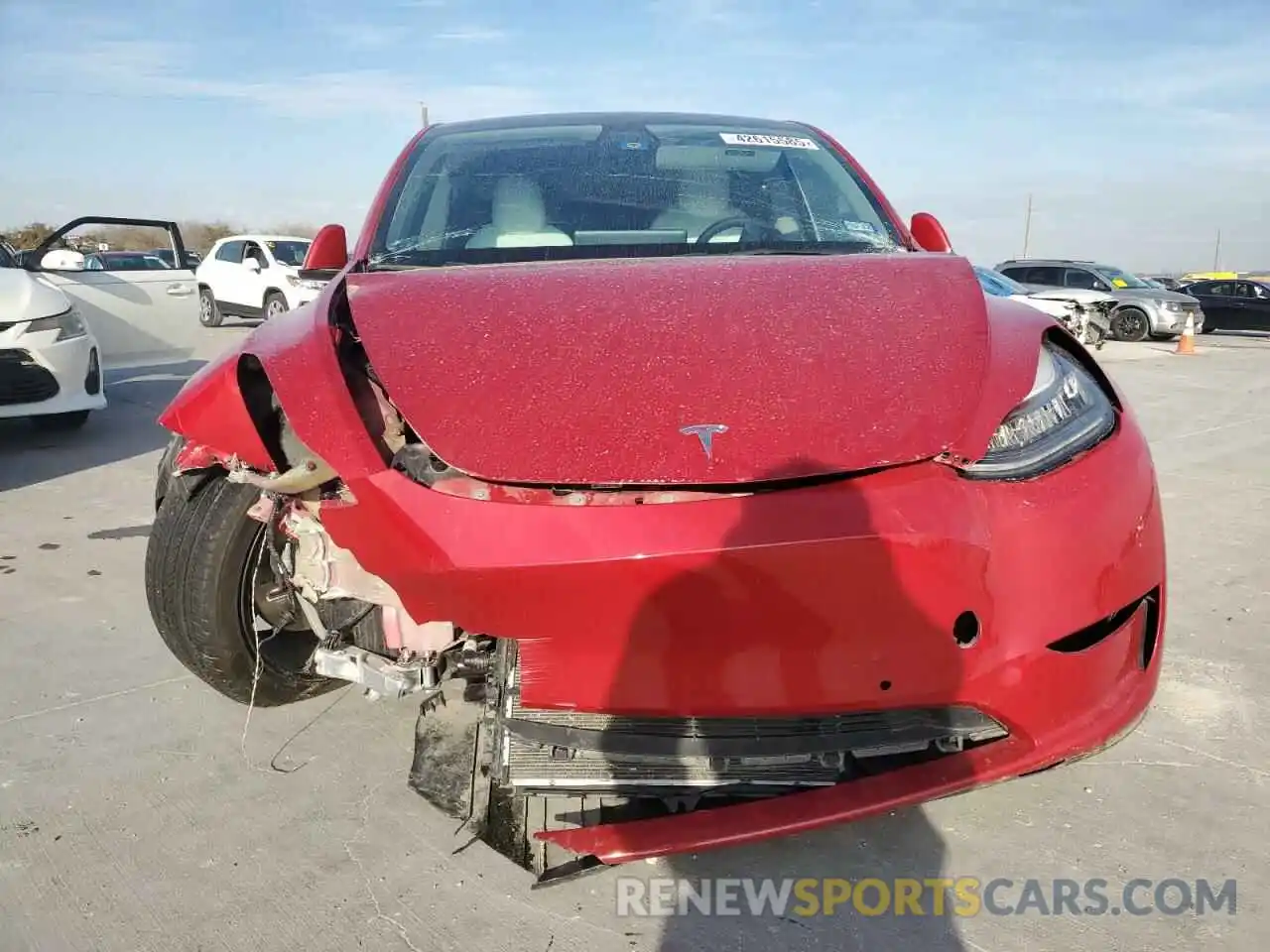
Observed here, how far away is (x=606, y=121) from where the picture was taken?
3.30 m

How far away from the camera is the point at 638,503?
5.39 ft

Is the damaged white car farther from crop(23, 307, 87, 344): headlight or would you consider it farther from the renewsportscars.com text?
the renewsportscars.com text

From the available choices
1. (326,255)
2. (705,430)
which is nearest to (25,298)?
(326,255)

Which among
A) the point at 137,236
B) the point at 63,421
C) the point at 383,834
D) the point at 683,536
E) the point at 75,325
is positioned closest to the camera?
the point at 683,536

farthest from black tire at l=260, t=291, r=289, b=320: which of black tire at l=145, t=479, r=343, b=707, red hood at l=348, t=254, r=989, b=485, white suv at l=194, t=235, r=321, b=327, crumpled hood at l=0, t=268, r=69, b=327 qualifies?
red hood at l=348, t=254, r=989, b=485

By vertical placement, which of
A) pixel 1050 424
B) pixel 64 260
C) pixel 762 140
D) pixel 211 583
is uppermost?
pixel 762 140

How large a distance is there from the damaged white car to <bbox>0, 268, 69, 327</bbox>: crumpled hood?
1122 cm

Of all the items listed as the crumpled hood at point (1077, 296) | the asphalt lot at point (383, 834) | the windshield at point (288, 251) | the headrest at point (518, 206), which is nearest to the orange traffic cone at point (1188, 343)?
the crumpled hood at point (1077, 296)

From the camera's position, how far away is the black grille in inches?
208

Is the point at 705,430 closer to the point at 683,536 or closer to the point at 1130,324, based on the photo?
the point at 683,536

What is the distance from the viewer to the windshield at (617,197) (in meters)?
2.70

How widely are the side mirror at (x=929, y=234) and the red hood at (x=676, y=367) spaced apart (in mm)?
731

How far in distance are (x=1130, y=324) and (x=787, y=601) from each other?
1863 cm

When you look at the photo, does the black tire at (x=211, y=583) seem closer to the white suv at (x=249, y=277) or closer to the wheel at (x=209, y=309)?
the white suv at (x=249, y=277)
